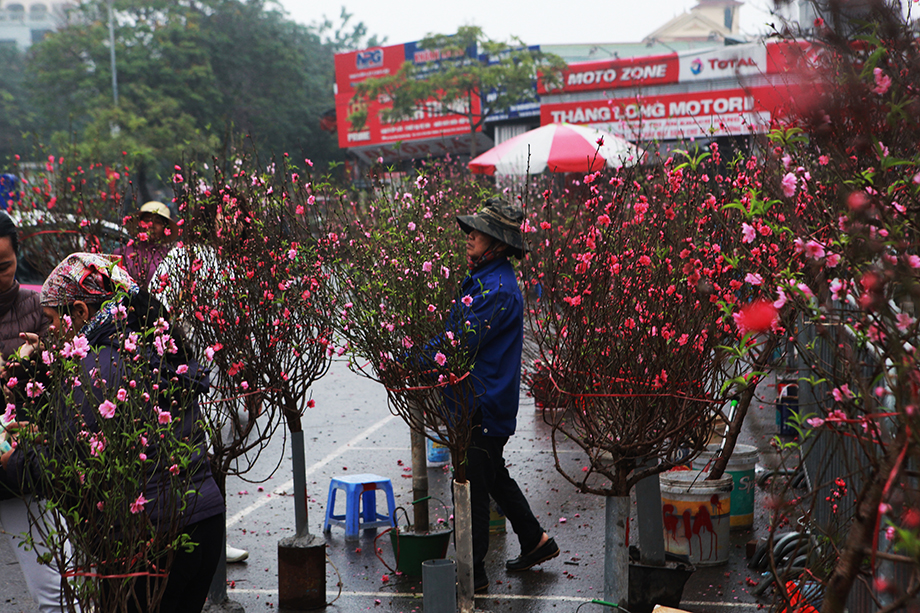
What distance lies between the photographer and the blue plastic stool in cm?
610

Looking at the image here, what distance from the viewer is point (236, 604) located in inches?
181

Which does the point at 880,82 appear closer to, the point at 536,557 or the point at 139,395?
the point at 139,395

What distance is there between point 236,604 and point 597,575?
2.14m

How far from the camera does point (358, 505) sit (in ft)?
20.1

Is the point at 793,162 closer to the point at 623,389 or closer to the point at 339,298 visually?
the point at 623,389

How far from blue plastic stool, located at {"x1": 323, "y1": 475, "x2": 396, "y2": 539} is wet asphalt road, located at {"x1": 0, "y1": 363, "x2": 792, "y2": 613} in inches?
3.4

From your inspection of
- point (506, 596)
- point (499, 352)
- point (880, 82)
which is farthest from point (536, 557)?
point (880, 82)

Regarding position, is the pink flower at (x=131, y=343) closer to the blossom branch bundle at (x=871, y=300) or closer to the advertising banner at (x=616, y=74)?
the blossom branch bundle at (x=871, y=300)

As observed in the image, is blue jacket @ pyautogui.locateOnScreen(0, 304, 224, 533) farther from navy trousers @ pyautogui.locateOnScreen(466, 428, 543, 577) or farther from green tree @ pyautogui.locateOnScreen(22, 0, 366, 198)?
green tree @ pyautogui.locateOnScreen(22, 0, 366, 198)

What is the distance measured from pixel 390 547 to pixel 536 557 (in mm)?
1170

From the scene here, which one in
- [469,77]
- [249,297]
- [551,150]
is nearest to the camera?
[249,297]

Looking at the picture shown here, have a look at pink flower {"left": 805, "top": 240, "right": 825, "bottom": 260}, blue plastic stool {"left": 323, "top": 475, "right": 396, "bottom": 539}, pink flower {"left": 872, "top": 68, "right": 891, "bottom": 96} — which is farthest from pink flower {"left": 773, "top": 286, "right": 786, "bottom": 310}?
blue plastic stool {"left": 323, "top": 475, "right": 396, "bottom": 539}

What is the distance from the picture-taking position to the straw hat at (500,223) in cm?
460

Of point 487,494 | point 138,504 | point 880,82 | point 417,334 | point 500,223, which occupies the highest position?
point 880,82
